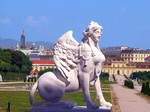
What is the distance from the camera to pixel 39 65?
407 feet

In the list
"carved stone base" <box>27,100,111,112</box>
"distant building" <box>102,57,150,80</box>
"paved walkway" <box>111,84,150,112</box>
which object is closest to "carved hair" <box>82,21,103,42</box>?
"carved stone base" <box>27,100,111,112</box>

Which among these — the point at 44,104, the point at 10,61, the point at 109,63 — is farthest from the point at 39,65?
the point at 44,104

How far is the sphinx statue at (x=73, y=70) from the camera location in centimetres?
1027

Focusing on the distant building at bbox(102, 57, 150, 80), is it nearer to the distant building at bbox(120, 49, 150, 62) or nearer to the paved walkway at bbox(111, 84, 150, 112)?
the distant building at bbox(120, 49, 150, 62)

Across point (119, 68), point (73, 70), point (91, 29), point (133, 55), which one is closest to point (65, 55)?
point (73, 70)

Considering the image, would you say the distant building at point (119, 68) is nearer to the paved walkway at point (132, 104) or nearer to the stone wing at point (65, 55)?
the paved walkway at point (132, 104)

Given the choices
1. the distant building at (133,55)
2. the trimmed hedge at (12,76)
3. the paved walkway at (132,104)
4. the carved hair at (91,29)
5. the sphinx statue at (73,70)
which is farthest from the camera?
the distant building at (133,55)

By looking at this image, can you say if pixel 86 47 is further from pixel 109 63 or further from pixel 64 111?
pixel 109 63

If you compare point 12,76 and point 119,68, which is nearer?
point 12,76

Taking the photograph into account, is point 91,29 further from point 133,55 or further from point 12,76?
point 133,55

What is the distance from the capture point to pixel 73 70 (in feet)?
34.0

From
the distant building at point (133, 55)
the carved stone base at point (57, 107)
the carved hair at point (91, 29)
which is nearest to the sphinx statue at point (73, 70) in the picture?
the carved hair at point (91, 29)

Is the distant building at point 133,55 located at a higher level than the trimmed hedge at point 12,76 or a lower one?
higher

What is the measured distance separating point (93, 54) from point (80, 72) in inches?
16.8
